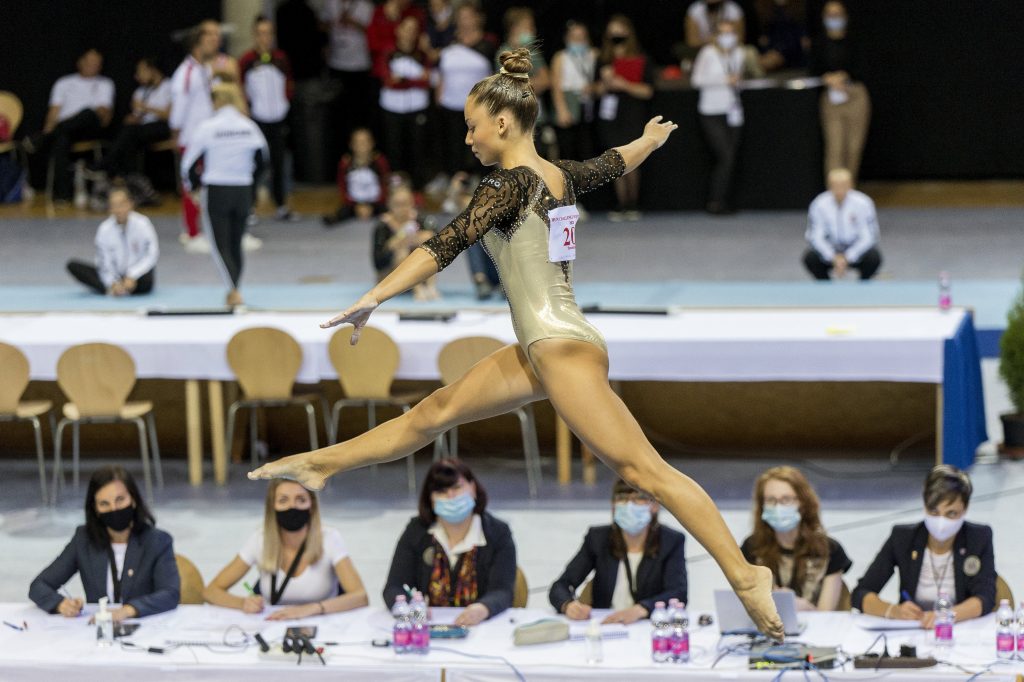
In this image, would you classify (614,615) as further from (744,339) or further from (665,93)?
(665,93)

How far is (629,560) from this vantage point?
6.18 m

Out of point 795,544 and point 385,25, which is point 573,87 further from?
point 795,544

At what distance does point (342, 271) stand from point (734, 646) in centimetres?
797

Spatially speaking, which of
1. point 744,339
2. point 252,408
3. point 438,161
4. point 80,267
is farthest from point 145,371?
point 438,161

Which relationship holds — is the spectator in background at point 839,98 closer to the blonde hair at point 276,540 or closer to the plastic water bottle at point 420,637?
the blonde hair at point 276,540

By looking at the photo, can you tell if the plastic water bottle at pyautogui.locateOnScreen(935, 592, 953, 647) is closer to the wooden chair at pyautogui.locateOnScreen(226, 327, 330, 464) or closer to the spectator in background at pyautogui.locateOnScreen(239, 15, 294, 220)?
the wooden chair at pyautogui.locateOnScreen(226, 327, 330, 464)

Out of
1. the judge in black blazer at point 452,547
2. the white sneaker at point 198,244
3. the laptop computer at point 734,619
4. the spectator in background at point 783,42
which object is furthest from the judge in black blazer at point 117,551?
the spectator in background at point 783,42

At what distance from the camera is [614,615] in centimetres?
575

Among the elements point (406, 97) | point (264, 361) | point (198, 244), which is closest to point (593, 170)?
point (264, 361)

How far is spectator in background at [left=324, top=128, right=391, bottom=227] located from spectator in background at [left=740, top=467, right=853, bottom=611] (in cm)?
847

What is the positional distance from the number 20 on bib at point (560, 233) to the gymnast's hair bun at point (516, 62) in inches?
12.5

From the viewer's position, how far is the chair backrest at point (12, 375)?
8.87 metres

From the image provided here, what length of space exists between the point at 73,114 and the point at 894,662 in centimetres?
1286

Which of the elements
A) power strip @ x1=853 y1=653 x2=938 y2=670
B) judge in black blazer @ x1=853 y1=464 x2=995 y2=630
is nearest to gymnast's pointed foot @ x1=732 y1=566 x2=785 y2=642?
power strip @ x1=853 y1=653 x2=938 y2=670
